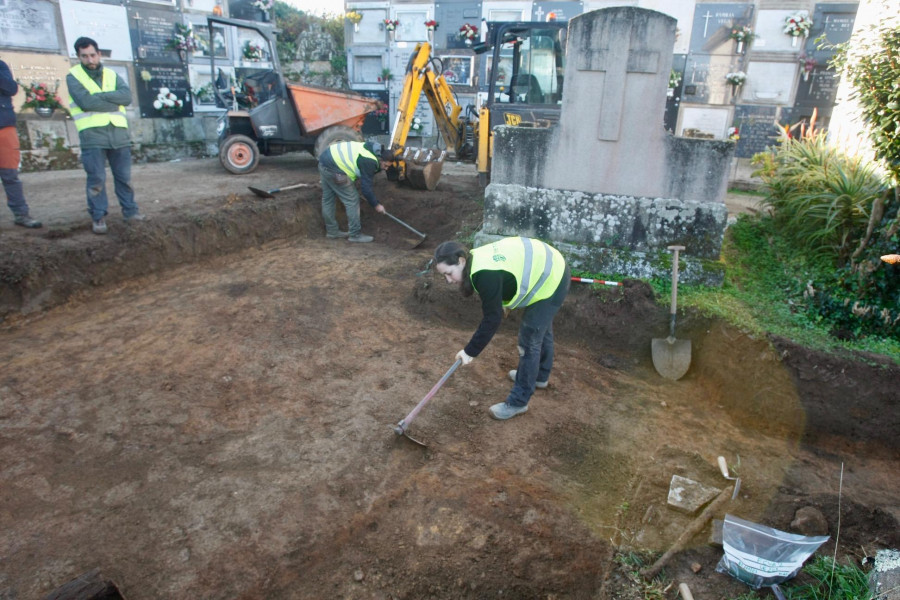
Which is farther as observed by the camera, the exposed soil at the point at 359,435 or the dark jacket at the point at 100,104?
the dark jacket at the point at 100,104

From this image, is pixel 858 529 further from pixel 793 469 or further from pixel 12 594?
pixel 12 594

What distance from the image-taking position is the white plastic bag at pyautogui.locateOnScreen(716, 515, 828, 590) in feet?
7.90

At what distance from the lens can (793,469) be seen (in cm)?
361

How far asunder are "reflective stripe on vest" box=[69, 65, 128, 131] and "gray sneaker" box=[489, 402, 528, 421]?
15.8 ft

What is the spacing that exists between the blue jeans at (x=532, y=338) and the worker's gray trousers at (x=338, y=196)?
4.26 metres

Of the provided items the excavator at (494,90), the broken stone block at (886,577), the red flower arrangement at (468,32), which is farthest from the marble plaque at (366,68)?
the broken stone block at (886,577)

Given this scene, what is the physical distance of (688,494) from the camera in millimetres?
3088

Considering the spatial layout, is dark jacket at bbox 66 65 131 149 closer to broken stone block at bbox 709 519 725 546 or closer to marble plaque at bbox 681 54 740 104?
broken stone block at bbox 709 519 725 546

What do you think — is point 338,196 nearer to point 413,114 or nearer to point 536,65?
point 413,114

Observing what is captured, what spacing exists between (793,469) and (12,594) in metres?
4.35

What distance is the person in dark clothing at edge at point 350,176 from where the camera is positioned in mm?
7004

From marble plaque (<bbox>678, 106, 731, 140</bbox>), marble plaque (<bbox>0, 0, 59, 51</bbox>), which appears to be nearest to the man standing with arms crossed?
marble plaque (<bbox>0, 0, 59, 51</bbox>)

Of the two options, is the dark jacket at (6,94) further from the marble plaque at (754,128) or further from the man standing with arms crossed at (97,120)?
the marble plaque at (754,128)

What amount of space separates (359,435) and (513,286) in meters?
1.38
